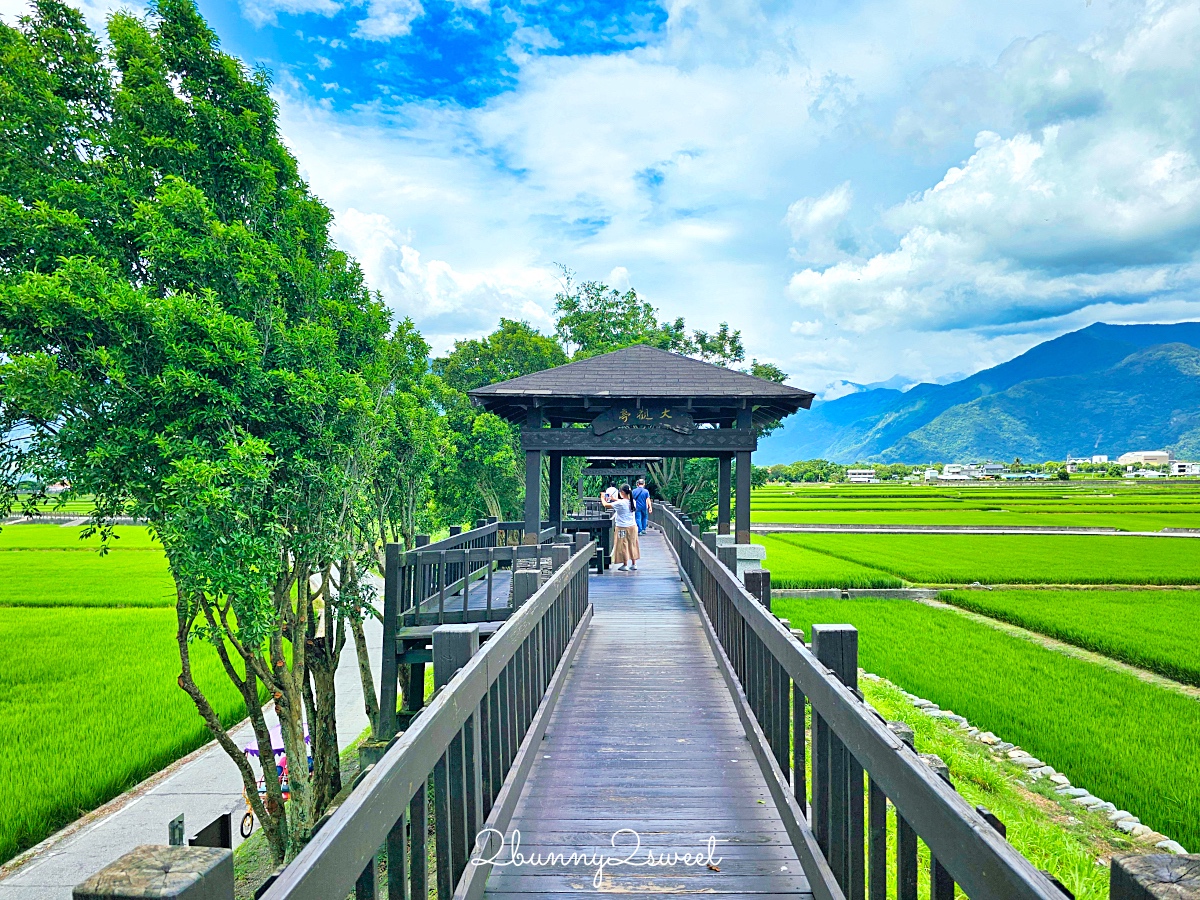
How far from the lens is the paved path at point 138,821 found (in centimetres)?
684

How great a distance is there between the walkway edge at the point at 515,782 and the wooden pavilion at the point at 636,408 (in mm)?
5529

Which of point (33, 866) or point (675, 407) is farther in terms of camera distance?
point (675, 407)

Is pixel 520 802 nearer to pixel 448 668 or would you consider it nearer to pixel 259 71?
pixel 448 668

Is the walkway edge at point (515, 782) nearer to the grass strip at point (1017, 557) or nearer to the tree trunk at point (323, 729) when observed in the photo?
the tree trunk at point (323, 729)

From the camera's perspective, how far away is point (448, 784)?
2404mm

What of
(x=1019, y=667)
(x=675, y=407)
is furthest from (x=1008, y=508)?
(x=675, y=407)

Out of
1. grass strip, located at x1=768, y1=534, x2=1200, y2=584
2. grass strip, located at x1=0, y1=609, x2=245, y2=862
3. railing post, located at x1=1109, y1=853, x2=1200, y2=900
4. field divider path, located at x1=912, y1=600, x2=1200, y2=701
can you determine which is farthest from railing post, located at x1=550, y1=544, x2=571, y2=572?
grass strip, located at x1=768, y1=534, x2=1200, y2=584

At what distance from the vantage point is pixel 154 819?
28.1 feet

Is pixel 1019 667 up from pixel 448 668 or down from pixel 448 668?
down

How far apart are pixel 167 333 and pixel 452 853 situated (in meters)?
5.07

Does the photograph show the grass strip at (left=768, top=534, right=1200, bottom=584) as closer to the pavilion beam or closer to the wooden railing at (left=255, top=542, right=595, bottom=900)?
the pavilion beam

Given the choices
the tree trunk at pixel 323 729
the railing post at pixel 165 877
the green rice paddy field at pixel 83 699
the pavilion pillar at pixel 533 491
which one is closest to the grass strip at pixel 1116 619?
the pavilion pillar at pixel 533 491

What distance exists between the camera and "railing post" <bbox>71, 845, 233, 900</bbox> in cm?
95

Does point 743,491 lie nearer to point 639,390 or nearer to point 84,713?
point 639,390
